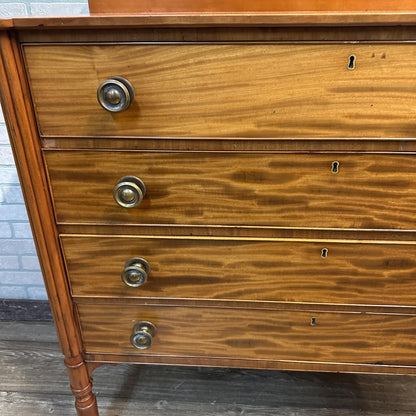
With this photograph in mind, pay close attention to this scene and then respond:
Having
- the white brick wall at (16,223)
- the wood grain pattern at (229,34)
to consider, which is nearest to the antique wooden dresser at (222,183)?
the wood grain pattern at (229,34)

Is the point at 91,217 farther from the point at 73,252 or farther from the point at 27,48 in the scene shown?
the point at 27,48

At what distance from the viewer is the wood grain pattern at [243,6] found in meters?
0.62

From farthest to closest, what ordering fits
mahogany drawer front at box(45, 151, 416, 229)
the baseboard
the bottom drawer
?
the baseboard, the bottom drawer, mahogany drawer front at box(45, 151, 416, 229)

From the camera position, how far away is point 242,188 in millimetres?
672

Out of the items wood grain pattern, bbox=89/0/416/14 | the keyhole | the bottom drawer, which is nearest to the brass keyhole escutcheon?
the keyhole

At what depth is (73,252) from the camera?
2.44 ft

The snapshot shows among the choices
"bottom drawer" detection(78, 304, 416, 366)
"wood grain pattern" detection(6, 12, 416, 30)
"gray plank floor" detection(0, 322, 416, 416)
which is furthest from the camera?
"gray plank floor" detection(0, 322, 416, 416)

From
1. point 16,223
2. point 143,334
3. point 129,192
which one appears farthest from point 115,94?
point 16,223

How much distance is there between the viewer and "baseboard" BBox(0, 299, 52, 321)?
135 cm

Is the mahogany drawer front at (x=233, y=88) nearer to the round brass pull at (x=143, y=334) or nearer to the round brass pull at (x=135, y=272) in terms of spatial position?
the round brass pull at (x=135, y=272)

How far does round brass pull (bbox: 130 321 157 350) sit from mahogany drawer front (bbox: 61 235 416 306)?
0.07 meters

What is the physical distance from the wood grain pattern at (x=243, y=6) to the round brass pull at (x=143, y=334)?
0.61 m

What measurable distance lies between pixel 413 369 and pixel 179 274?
1.78 ft

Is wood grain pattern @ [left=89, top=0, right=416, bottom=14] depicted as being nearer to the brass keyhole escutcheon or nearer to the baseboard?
the brass keyhole escutcheon
